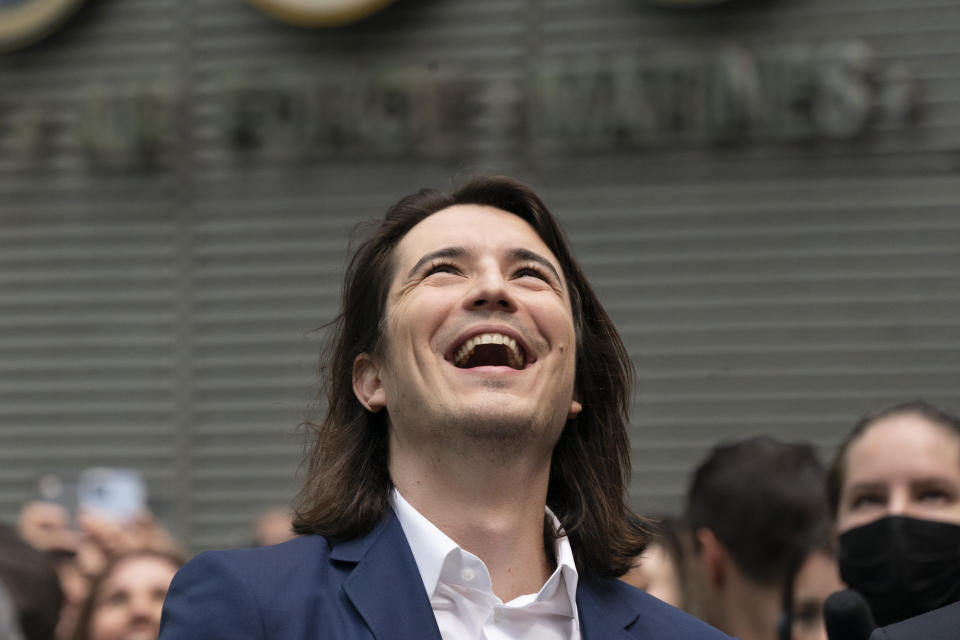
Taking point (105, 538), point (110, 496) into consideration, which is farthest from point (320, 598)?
point (110, 496)

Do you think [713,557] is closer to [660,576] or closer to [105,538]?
[660,576]

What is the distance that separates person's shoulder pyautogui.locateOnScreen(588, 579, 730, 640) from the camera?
10.2 feet

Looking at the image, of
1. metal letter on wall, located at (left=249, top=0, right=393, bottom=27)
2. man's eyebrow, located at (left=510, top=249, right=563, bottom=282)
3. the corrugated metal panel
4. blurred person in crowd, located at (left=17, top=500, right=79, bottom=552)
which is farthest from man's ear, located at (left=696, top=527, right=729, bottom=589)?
metal letter on wall, located at (left=249, top=0, right=393, bottom=27)

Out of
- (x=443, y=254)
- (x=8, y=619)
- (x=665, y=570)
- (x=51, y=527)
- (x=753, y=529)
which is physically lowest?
(x=51, y=527)

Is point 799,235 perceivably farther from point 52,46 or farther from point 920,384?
point 52,46

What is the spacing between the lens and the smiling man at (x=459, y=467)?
2807 millimetres

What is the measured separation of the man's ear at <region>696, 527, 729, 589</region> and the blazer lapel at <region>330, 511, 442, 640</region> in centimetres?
178

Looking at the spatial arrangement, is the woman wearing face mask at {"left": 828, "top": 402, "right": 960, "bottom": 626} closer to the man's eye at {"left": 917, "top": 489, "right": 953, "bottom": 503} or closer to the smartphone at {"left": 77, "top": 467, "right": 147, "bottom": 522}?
the man's eye at {"left": 917, "top": 489, "right": 953, "bottom": 503}

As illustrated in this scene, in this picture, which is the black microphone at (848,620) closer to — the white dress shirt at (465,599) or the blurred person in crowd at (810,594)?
the white dress shirt at (465,599)

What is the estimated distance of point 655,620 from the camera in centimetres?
315

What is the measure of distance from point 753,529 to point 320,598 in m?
2.02

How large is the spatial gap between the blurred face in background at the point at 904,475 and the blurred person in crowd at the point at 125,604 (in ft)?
8.11

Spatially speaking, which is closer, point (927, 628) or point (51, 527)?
point (927, 628)

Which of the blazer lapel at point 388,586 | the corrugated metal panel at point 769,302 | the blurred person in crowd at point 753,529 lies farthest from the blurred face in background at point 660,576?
the corrugated metal panel at point 769,302
